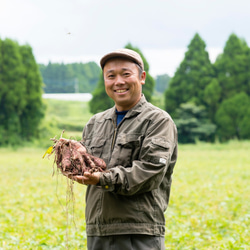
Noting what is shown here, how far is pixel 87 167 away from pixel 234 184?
7309 mm

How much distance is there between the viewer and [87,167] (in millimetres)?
2428

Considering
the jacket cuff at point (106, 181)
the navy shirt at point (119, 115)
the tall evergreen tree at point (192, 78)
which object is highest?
the tall evergreen tree at point (192, 78)

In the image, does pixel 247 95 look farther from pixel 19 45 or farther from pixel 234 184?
pixel 234 184

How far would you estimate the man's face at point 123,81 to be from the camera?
249 cm

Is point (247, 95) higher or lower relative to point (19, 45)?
lower

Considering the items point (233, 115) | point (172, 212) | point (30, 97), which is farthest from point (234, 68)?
point (172, 212)

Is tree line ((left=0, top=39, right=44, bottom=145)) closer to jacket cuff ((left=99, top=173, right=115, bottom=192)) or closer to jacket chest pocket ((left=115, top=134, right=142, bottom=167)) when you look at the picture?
jacket chest pocket ((left=115, top=134, right=142, bottom=167))

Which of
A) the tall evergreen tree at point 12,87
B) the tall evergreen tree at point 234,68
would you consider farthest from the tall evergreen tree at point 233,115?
the tall evergreen tree at point 12,87

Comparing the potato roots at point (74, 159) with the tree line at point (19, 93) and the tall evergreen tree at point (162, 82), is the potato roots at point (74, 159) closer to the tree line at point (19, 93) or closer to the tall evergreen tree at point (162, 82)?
the tree line at point (19, 93)

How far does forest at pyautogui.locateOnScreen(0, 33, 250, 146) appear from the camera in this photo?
77.3 feet

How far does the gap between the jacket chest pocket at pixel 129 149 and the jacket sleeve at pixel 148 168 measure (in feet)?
0.15

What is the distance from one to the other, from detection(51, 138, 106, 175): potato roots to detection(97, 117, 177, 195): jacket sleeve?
0.17 meters

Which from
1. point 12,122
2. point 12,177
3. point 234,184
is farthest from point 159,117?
point 12,122

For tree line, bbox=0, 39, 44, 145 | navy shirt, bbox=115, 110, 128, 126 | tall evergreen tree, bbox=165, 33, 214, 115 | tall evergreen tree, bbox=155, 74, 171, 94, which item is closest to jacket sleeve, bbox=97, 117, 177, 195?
navy shirt, bbox=115, 110, 128, 126
